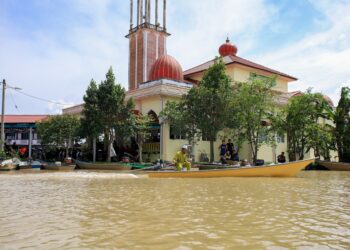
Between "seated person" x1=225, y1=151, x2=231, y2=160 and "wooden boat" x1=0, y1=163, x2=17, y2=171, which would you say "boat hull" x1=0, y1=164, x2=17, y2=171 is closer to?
"wooden boat" x1=0, y1=163, x2=17, y2=171

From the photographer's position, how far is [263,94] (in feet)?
74.3

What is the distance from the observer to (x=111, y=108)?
2300cm

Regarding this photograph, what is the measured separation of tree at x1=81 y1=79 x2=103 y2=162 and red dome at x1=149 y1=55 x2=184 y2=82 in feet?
21.5

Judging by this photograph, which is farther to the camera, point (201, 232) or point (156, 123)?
point (156, 123)

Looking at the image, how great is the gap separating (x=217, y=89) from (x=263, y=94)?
3.00m

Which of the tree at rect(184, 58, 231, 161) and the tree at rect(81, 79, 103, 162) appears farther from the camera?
the tree at rect(81, 79, 103, 162)

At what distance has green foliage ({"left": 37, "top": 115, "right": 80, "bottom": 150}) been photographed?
2547 centimetres

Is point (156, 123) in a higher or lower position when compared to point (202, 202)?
higher

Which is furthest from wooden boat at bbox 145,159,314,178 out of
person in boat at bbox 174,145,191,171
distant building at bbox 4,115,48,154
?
distant building at bbox 4,115,48,154

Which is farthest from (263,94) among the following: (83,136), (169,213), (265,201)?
(169,213)

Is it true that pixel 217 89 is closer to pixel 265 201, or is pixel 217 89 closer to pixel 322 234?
pixel 265 201

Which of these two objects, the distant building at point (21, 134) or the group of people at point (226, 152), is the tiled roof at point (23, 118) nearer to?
the distant building at point (21, 134)

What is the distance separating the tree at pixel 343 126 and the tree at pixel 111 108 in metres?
14.9

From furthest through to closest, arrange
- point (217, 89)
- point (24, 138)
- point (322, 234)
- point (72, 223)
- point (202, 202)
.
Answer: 1. point (24, 138)
2. point (217, 89)
3. point (202, 202)
4. point (72, 223)
5. point (322, 234)
